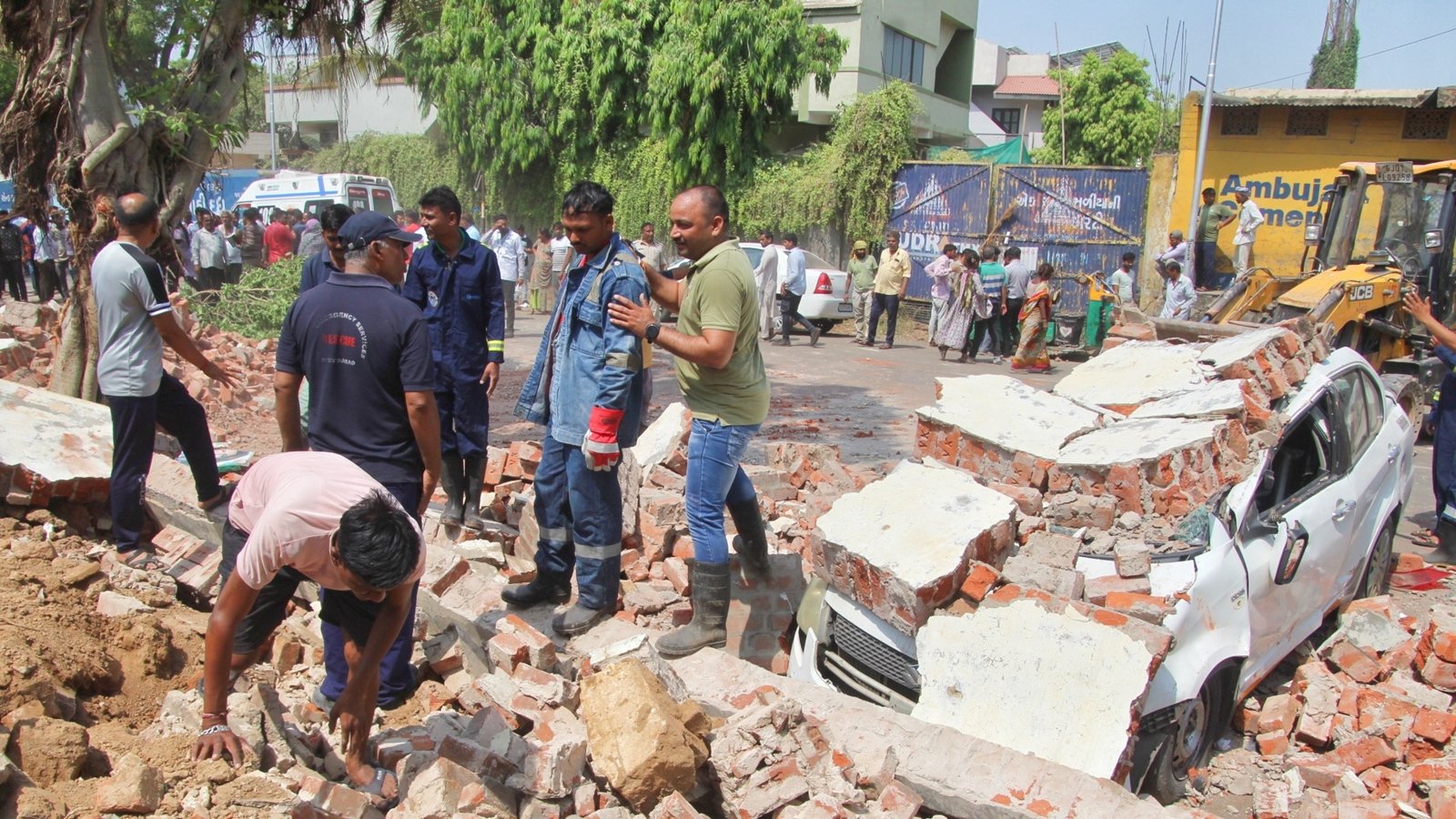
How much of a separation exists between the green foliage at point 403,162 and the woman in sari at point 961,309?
15.7 m

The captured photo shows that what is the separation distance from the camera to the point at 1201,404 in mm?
5168

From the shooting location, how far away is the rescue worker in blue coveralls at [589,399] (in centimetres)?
391

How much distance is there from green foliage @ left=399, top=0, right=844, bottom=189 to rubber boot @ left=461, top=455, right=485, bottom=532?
1487 centimetres

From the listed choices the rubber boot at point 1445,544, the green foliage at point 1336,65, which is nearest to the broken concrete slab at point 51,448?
the rubber boot at point 1445,544

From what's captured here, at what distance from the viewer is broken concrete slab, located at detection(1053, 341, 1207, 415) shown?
5.82 m

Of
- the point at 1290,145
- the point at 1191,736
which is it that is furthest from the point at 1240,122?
the point at 1191,736

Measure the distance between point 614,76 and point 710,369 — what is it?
17.7 m

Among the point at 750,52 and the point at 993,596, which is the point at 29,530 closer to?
the point at 993,596

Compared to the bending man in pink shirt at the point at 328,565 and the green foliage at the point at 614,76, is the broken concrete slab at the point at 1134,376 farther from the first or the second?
the green foliage at the point at 614,76

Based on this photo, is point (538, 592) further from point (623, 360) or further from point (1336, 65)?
point (1336, 65)

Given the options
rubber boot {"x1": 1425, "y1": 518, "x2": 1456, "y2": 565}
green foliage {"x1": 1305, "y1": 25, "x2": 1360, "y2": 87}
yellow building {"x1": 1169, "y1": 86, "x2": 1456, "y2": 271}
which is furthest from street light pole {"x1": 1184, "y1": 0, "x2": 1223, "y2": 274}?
green foliage {"x1": 1305, "y1": 25, "x2": 1360, "y2": 87}

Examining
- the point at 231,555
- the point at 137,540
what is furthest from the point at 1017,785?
the point at 137,540

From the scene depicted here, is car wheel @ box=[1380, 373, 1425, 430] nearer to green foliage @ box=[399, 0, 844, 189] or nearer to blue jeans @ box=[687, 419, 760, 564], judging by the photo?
blue jeans @ box=[687, 419, 760, 564]

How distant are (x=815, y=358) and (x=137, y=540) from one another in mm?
10180
